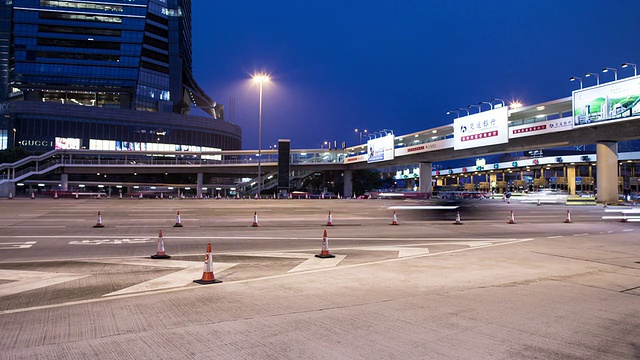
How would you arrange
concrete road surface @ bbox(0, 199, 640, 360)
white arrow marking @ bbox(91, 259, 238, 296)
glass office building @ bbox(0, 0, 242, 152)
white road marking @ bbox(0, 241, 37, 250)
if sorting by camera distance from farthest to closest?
glass office building @ bbox(0, 0, 242, 152) < white road marking @ bbox(0, 241, 37, 250) < white arrow marking @ bbox(91, 259, 238, 296) < concrete road surface @ bbox(0, 199, 640, 360)

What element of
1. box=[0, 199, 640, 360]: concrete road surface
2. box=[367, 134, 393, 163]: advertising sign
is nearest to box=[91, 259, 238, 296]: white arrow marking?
box=[0, 199, 640, 360]: concrete road surface

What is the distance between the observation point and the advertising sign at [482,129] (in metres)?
47.2

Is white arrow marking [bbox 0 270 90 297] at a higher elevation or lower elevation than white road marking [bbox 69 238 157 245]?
lower

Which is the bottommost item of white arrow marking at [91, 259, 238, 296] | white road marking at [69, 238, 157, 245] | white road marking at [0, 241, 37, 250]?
white arrow marking at [91, 259, 238, 296]

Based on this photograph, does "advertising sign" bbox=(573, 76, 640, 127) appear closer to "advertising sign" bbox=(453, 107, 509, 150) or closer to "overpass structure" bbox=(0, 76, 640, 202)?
"overpass structure" bbox=(0, 76, 640, 202)

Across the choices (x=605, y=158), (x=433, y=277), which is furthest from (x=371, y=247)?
(x=605, y=158)

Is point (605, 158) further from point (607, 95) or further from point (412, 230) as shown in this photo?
point (412, 230)

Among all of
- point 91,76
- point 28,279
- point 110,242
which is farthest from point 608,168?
point 91,76

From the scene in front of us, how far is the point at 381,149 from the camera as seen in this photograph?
6850 cm

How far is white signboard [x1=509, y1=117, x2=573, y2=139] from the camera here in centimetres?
4272

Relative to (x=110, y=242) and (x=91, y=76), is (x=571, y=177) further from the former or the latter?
(x=91, y=76)

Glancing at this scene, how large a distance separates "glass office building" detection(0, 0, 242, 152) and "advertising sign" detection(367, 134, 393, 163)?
62.9 m

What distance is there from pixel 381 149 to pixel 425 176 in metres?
A: 7.60

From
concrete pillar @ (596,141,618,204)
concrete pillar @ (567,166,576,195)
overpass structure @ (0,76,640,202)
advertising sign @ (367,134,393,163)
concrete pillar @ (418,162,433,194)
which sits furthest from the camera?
concrete pillar @ (567,166,576,195)
